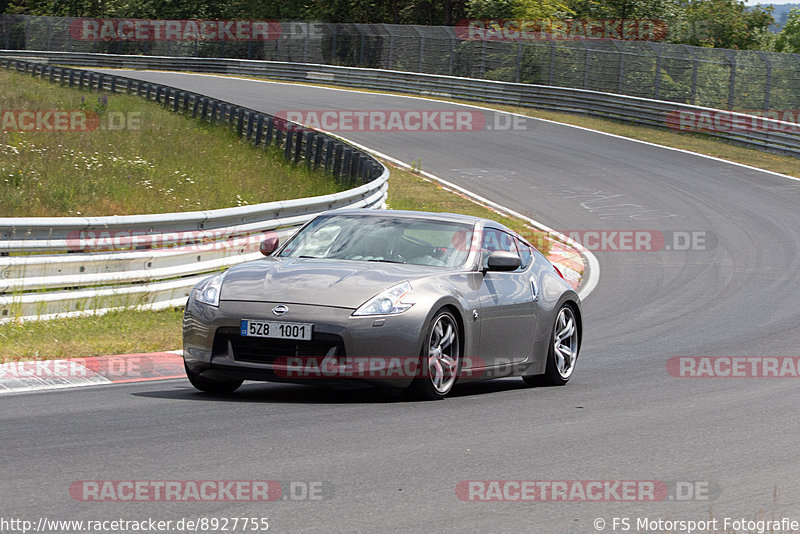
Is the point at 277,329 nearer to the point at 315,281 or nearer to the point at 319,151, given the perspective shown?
the point at 315,281

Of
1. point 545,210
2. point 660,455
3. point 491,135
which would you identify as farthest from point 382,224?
point 491,135

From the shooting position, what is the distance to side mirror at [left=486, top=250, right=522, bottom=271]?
28.8ft

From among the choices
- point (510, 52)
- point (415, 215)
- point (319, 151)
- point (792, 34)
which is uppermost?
point (792, 34)

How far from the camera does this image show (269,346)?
782 cm

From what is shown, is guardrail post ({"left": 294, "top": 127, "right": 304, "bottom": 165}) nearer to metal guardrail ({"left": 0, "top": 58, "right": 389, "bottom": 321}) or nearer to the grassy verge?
metal guardrail ({"left": 0, "top": 58, "right": 389, "bottom": 321})

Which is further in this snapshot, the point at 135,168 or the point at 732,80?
the point at 732,80

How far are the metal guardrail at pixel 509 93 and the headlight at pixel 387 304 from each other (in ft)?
93.3

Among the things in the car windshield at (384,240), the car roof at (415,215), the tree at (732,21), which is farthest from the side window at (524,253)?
the tree at (732,21)

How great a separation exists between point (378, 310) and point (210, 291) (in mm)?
1229

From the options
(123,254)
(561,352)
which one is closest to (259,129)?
(123,254)

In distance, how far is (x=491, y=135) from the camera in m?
36.7

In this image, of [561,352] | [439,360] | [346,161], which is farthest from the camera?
[346,161]

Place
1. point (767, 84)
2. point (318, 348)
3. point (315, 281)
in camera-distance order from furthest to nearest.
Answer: point (767, 84) → point (315, 281) → point (318, 348)

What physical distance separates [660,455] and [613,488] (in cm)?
105
